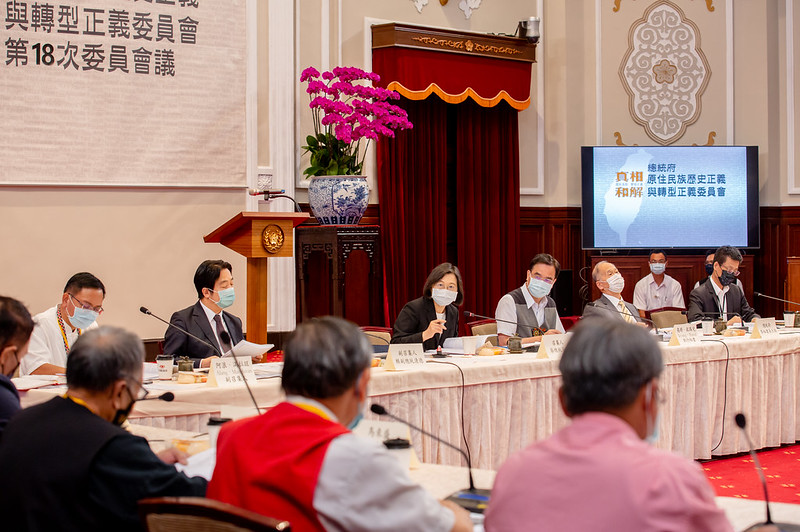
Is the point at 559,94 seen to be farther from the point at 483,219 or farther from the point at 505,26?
the point at 483,219

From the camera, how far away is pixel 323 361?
5.26 feet

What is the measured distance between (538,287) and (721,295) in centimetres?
171

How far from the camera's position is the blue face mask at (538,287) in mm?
4723

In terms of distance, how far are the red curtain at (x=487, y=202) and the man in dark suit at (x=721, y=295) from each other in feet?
5.31

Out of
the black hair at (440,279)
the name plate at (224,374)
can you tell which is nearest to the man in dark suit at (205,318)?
the name plate at (224,374)

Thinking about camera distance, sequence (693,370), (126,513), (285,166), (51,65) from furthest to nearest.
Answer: (285,166)
(51,65)
(693,370)
(126,513)

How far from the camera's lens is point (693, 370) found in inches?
176

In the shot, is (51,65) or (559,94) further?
(559,94)

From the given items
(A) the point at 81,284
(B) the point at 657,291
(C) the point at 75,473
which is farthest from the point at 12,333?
(B) the point at 657,291

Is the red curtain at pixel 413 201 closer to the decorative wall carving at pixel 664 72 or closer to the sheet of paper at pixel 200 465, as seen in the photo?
the decorative wall carving at pixel 664 72

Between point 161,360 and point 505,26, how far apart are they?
4654mm

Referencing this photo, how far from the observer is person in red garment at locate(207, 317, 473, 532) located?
147 cm

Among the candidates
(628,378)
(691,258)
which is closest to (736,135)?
(691,258)

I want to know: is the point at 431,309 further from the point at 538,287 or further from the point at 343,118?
the point at 343,118
